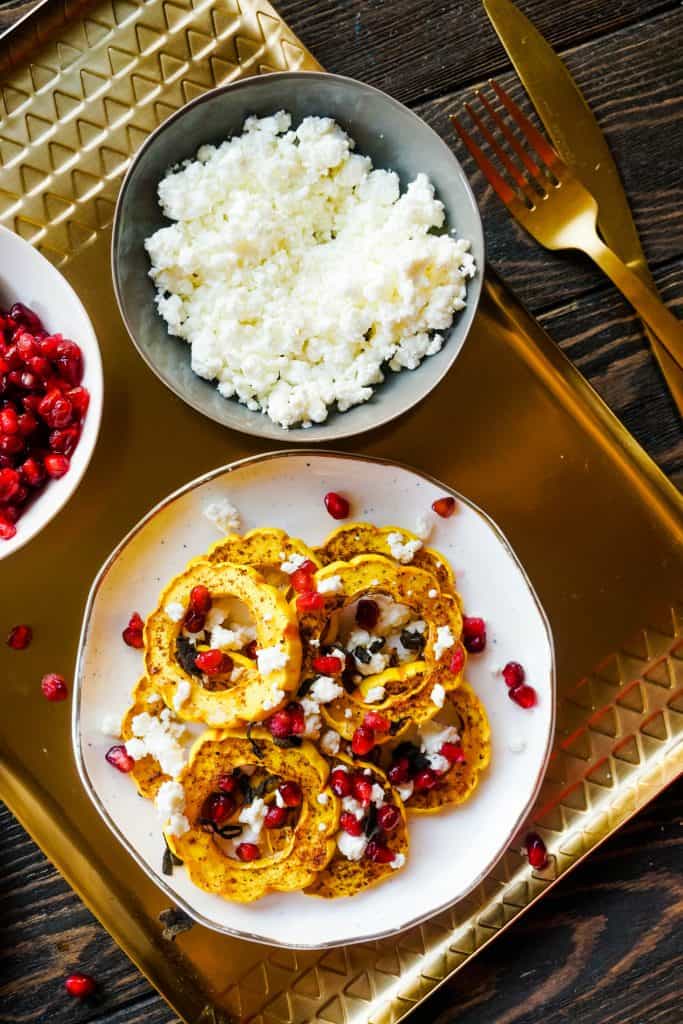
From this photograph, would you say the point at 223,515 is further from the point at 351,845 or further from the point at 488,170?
the point at 488,170

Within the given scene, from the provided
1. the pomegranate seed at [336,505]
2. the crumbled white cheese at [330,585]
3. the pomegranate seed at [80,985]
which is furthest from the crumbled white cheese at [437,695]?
the pomegranate seed at [80,985]

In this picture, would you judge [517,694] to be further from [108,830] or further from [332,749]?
[108,830]

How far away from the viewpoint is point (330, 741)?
5.16 ft

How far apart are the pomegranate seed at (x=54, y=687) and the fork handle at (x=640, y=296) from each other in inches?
53.6

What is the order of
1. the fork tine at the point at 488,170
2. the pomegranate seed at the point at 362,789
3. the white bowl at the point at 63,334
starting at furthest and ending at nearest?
the fork tine at the point at 488,170, the pomegranate seed at the point at 362,789, the white bowl at the point at 63,334

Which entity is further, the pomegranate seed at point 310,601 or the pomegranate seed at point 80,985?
the pomegranate seed at point 80,985

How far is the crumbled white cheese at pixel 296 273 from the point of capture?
150cm

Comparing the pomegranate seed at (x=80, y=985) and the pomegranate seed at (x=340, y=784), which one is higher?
the pomegranate seed at (x=340, y=784)

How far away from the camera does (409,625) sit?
5.32 ft

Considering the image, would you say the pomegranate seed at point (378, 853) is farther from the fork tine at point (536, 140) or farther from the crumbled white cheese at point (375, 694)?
the fork tine at point (536, 140)

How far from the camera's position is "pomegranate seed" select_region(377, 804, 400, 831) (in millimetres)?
1574

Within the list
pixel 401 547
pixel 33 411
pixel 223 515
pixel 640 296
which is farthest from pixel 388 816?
pixel 640 296

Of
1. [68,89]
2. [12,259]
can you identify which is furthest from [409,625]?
[68,89]

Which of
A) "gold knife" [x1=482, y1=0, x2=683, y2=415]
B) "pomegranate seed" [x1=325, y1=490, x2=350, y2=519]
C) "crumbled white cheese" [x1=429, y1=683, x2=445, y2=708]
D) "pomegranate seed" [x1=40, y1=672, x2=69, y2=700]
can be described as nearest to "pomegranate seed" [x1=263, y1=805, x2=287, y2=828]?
"crumbled white cheese" [x1=429, y1=683, x2=445, y2=708]
